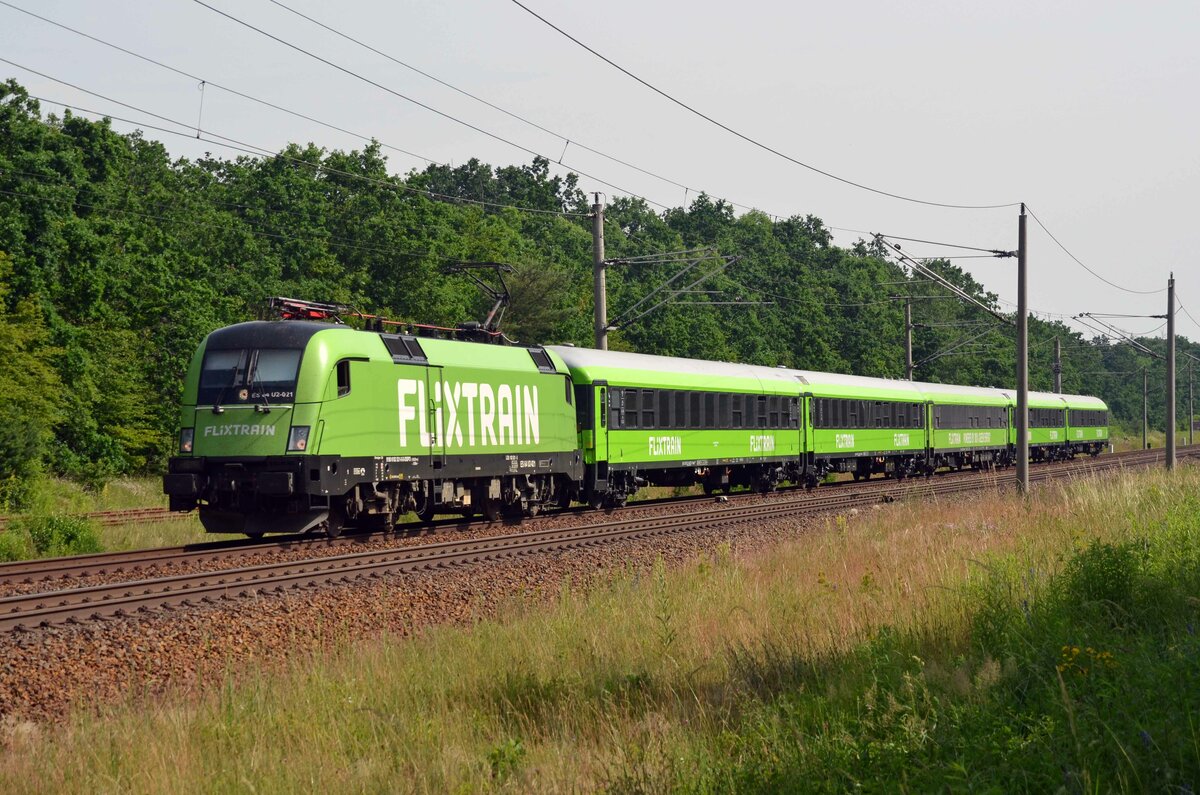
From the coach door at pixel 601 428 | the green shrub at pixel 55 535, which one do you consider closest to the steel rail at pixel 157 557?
the green shrub at pixel 55 535

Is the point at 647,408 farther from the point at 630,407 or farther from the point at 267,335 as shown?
the point at 267,335

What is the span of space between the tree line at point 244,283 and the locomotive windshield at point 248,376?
11560 mm

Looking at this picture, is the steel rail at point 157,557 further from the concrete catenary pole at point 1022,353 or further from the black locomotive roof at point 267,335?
the concrete catenary pole at point 1022,353

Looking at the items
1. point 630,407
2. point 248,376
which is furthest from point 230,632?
point 630,407

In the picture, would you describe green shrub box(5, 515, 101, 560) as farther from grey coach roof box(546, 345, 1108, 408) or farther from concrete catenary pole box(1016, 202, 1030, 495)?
concrete catenary pole box(1016, 202, 1030, 495)

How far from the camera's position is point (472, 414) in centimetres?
2027

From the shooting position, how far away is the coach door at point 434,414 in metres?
19.2

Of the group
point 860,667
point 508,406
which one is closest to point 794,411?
point 508,406

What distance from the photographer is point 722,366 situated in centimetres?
2989

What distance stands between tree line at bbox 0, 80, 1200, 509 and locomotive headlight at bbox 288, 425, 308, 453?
41.8ft

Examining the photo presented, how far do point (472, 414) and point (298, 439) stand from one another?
163 inches

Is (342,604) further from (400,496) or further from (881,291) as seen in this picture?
(881,291)

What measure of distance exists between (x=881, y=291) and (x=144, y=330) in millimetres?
71637

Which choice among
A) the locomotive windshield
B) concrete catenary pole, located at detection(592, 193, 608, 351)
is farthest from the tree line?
the locomotive windshield
